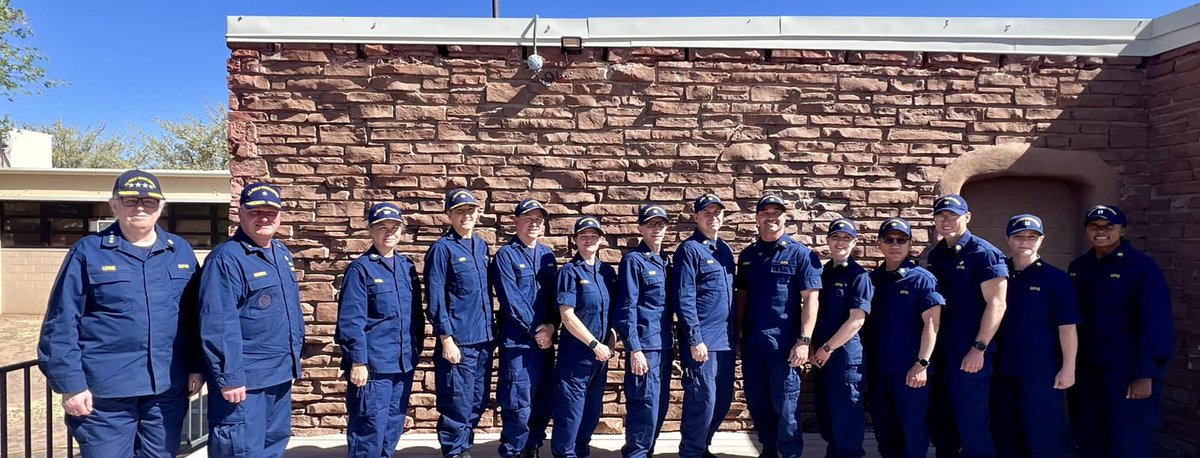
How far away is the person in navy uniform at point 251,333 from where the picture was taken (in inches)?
127

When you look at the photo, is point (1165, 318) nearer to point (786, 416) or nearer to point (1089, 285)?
point (1089, 285)

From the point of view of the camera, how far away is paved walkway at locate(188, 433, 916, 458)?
4633 mm

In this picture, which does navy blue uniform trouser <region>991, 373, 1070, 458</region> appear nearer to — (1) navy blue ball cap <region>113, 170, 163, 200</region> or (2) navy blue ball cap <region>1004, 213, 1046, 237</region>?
(2) navy blue ball cap <region>1004, 213, 1046, 237</region>

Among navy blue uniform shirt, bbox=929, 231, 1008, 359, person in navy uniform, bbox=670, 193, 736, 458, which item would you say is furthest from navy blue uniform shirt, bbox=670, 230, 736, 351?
navy blue uniform shirt, bbox=929, 231, 1008, 359

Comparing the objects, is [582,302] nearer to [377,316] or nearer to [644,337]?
[644,337]

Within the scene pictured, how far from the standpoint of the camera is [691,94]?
5043mm

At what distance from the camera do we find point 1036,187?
17.1 ft

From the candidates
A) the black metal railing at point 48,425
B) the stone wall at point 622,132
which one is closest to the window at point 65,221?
the black metal railing at point 48,425

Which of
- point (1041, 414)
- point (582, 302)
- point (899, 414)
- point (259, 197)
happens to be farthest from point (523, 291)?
point (1041, 414)

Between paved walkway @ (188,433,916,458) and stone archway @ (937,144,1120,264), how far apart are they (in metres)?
2.03

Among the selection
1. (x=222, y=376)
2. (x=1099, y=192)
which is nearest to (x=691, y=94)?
(x=1099, y=192)

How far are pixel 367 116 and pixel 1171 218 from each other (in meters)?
6.26

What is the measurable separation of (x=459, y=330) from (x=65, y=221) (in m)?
17.1

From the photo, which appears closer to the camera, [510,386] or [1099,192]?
[510,386]
